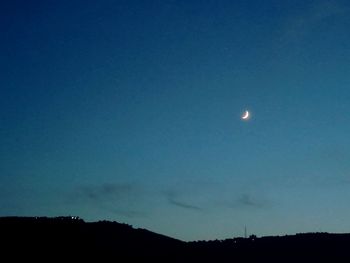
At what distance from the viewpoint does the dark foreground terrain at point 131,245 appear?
78.0 ft

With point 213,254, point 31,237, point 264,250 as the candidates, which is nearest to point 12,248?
point 31,237

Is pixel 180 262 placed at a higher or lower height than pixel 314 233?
lower

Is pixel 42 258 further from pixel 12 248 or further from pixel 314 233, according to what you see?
pixel 314 233

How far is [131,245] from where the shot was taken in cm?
2630

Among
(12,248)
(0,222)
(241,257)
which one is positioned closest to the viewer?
(12,248)

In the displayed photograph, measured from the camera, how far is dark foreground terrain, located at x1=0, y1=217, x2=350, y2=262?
23766mm

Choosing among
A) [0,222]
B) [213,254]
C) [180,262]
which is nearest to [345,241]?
[213,254]

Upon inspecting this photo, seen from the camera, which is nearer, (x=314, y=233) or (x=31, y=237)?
(x=31, y=237)

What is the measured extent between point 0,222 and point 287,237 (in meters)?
18.0

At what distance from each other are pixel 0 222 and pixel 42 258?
3991 mm

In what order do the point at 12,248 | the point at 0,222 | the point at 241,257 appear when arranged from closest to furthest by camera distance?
the point at 12,248 < the point at 0,222 < the point at 241,257

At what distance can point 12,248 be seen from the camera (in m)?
23.0

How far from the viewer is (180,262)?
2625cm

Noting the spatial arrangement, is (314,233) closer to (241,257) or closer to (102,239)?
(241,257)
